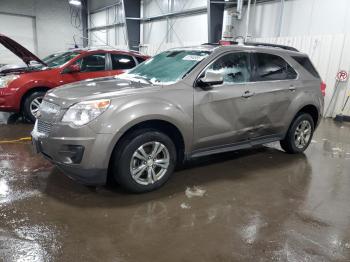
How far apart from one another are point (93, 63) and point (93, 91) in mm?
3750

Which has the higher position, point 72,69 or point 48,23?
point 48,23

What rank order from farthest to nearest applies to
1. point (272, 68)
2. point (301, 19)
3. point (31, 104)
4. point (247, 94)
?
1. point (301, 19)
2. point (31, 104)
3. point (272, 68)
4. point (247, 94)

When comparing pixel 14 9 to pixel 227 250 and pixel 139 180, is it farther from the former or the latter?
pixel 227 250

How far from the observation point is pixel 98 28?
18.8m

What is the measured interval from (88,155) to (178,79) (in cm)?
130

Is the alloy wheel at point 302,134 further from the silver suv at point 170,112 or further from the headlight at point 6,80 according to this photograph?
Answer: the headlight at point 6,80

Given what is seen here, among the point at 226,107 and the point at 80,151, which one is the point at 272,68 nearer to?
the point at 226,107

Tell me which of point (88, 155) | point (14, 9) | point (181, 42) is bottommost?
point (88, 155)

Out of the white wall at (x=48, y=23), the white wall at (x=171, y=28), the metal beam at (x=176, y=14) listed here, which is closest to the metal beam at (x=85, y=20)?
the white wall at (x=48, y=23)

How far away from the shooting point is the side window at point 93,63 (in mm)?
6535

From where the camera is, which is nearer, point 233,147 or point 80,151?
point 80,151

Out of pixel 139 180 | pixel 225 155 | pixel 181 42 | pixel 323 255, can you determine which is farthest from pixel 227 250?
pixel 181 42

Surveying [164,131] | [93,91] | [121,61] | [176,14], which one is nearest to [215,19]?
[176,14]

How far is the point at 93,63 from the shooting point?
21.9ft
